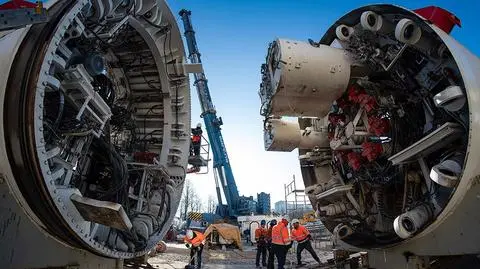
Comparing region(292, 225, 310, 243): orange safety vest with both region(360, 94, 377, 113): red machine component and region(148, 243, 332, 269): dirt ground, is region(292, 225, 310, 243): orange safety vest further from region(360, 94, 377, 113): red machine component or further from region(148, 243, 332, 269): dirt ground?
region(360, 94, 377, 113): red machine component

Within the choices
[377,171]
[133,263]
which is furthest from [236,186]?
[377,171]

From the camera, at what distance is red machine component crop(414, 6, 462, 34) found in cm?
393

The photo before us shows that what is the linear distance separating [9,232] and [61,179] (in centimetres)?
92

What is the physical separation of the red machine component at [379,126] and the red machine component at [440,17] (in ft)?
4.20

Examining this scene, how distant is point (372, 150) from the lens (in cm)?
480

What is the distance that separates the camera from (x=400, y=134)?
4.64 m

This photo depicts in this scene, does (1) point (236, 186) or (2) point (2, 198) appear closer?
(2) point (2, 198)

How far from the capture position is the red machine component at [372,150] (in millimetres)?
4771

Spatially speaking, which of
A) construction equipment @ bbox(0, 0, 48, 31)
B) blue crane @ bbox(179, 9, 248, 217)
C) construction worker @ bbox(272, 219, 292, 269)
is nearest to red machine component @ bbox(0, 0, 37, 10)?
construction equipment @ bbox(0, 0, 48, 31)

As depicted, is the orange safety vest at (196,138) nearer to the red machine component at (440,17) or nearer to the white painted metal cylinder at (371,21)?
the white painted metal cylinder at (371,21)

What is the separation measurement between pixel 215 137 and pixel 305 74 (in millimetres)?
15152

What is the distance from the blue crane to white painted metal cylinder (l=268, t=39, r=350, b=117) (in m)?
14.6

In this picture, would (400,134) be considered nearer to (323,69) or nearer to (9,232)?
(323,69)

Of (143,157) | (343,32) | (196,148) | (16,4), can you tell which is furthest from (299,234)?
(16,4)
